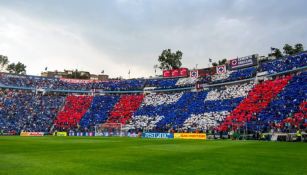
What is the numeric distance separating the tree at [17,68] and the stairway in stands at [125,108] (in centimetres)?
8081

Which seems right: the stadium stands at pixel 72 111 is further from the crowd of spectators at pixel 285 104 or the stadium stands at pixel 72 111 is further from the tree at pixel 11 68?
the tree at pixel 11 68

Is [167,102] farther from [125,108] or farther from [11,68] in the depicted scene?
[11,68]

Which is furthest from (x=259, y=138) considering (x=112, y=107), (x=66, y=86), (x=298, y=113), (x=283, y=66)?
(x=66, y=86)

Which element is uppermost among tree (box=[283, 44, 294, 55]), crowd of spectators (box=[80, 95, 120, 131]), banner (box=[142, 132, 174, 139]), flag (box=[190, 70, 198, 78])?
tree (box=[283, 44, 294, 55])

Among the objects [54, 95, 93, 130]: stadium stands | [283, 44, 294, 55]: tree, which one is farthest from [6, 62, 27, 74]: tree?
[283, 44, 294, 55]: tree

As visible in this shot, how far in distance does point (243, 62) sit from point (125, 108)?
3480cm

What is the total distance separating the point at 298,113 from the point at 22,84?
8168 cm

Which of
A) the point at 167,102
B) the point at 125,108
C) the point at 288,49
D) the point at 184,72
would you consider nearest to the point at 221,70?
the point at 184,72

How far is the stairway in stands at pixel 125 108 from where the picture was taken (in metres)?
93.1

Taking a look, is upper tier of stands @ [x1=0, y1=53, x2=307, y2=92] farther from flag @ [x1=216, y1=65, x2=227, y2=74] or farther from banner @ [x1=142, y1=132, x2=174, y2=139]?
banner @ [x1=142, y1=132, x2=174, y2=139]

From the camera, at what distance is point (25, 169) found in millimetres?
16688

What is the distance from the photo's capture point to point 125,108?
97750 mm

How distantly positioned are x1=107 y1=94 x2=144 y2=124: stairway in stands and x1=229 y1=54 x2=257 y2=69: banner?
28189 mm

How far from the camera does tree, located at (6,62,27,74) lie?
161m
